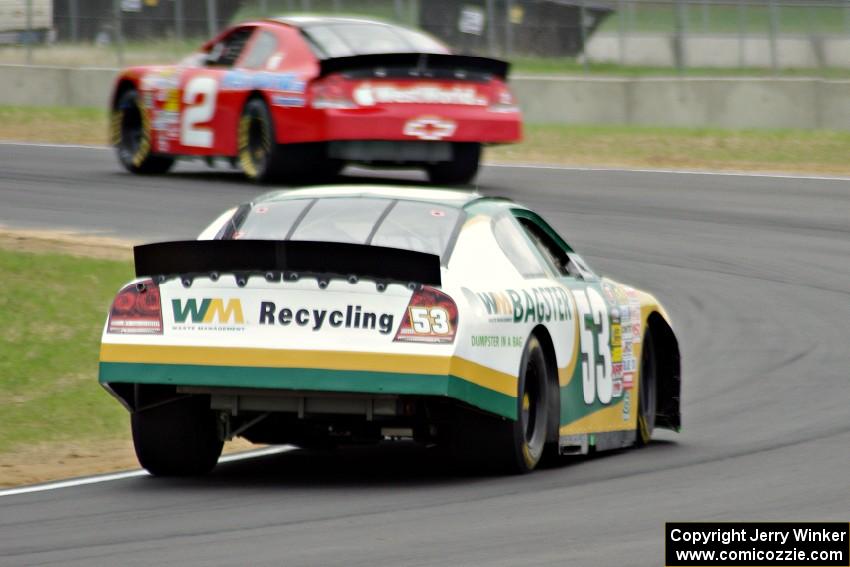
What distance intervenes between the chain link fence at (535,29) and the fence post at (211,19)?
0.05ft

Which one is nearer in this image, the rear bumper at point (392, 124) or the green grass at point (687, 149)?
the rear bumper at point (392, 124)

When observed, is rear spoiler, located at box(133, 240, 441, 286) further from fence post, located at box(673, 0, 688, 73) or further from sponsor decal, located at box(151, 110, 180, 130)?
fence post, located at box(673, 0, 688, 73)

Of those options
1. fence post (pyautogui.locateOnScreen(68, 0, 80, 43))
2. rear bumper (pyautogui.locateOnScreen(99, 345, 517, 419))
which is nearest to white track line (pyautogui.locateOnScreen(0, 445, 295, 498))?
rear bumper (pyautogui.locateOnScreen(99, 345, 517, 419))

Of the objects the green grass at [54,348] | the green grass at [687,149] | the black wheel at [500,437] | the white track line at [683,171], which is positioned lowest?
the green grass at [687,149]

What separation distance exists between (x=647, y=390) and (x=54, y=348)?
4.01 meters

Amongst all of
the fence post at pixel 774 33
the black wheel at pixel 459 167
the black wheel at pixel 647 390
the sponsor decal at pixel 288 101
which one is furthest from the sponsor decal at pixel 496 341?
the fence post at pixel 774 33

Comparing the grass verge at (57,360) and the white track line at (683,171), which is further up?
the grass verge at (57,360)

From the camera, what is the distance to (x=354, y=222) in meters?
8.95

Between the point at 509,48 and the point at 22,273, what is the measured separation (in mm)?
18002

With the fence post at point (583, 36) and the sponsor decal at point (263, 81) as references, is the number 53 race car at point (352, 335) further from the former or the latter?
the fence post at point (583, 36)

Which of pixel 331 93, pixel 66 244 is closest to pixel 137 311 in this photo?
pixel 66 244

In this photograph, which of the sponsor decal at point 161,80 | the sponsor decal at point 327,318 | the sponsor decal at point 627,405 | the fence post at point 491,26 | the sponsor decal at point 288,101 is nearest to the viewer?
the sponsor decal at point 327,318

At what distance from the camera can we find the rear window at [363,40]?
19.1m

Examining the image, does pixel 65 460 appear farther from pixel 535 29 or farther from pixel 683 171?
pixel 535 29
